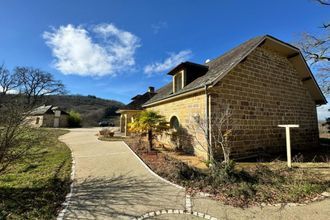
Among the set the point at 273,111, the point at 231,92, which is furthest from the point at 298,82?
the point at 231,92

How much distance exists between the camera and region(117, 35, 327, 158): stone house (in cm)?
952

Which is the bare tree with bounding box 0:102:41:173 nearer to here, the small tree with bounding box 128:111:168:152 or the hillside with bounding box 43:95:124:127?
the small tree with bounding box 128:111:168:152

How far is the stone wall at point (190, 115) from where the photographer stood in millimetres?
9648

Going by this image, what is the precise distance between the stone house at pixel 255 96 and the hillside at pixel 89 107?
41.8 m

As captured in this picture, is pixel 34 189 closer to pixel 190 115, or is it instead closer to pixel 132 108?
pixel 190 115

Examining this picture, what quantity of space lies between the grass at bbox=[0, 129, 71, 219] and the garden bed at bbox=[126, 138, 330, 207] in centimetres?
337

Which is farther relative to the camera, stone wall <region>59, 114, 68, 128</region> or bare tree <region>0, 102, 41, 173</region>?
stone wall <region>59, 114, 68, 128</region>

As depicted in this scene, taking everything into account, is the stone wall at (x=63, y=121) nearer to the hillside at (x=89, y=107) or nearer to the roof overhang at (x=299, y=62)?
the hillside at (x=89, y=107)

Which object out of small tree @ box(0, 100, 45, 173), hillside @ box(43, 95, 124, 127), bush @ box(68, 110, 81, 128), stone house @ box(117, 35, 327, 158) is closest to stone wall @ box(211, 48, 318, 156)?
stone house @ box(117, 35, 327, 158)

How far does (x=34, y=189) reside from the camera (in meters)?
5.52

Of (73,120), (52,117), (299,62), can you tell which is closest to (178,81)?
(299,62)

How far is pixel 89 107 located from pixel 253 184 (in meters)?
69.7

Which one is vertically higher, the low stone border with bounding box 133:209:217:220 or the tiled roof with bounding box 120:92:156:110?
the tiled roof with bounding box 120:92:156:110

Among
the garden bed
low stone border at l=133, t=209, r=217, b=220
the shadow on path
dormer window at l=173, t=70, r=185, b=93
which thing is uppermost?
dormer window at l=173, t=70, r=185, b=93
